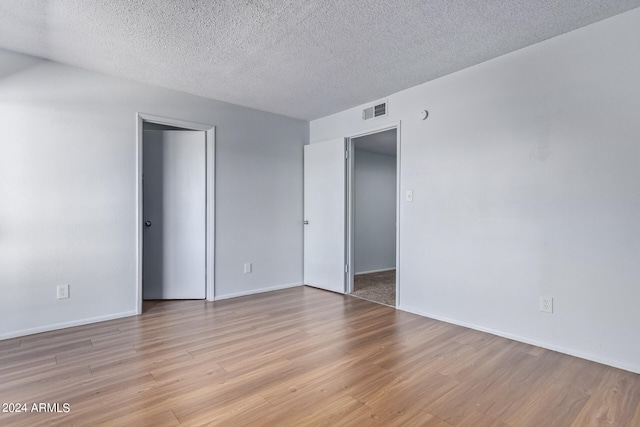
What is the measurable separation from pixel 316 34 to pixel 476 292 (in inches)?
99.9

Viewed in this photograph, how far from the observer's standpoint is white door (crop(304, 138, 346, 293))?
426cm

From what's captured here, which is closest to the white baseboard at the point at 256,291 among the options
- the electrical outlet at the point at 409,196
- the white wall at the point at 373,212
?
the white wall at the point at 373,212

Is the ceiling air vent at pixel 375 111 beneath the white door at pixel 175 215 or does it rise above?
above

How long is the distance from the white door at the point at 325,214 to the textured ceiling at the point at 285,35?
120cm

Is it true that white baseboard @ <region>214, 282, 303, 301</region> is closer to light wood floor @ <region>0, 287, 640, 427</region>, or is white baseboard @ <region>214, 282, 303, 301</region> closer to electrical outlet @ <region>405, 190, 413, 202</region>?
light wood floor @ <region>0, 287, 640, 427</region>

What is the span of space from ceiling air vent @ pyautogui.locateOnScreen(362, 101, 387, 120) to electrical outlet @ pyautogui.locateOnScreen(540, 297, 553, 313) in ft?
7.84

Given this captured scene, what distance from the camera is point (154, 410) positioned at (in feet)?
5.59

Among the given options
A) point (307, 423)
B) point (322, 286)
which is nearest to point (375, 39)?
point (307, 423)

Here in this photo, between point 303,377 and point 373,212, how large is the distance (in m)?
4.30

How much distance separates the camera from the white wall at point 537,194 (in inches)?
86.6

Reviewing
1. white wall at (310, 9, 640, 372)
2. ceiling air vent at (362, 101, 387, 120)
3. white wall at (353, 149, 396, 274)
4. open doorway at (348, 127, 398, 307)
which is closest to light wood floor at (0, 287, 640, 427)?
white wall at (310, 9, 640, 372)

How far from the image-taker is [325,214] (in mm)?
4461

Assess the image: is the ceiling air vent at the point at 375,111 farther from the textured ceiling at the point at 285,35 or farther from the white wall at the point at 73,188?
the white wall at the point at 73,188

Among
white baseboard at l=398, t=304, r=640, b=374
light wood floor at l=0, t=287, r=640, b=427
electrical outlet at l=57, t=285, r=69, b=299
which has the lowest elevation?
light wood floor at l=0, t=287, r=640, b=427
